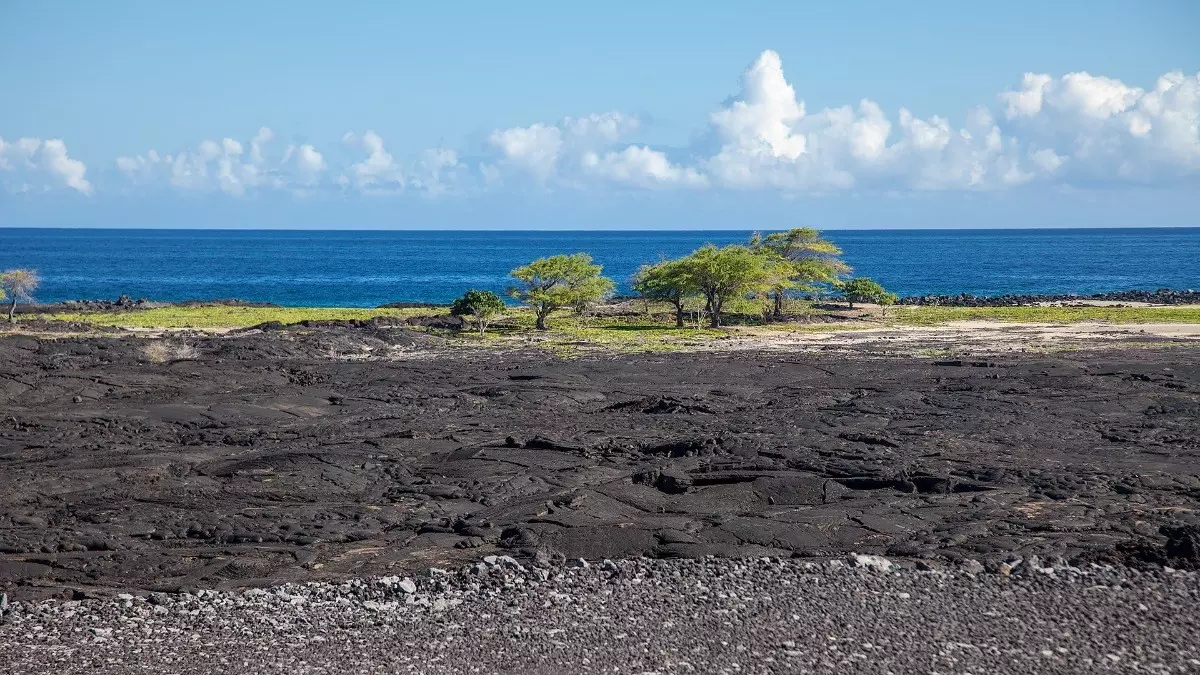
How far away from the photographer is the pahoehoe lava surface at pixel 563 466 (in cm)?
1568

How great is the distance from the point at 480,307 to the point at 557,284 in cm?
400

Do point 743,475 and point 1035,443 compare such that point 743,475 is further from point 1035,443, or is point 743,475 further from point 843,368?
point 843,368

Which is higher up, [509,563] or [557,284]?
[557,284]

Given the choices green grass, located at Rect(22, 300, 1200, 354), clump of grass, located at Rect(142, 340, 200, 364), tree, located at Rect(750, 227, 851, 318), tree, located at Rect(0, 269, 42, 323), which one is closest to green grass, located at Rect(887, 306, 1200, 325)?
green grass, located at Rect(22, 300, 1200, 354)

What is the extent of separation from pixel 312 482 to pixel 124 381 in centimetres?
1322

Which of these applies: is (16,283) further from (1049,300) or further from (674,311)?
(1049,300)

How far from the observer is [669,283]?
51.4 metres

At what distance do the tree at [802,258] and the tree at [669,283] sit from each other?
5215mm

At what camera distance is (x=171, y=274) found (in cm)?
12381

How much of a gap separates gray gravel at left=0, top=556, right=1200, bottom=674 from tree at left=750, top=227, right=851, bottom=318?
4056 centimetres

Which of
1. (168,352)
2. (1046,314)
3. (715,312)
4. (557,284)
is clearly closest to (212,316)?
(557,284)

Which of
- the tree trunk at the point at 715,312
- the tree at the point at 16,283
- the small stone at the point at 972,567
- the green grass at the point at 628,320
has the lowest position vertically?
the green grass at the point at 628,320

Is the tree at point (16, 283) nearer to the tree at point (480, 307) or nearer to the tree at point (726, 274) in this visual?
the tree at point (480, 307)

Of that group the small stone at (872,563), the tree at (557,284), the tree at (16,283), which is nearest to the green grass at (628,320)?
the tree at (557,284)
